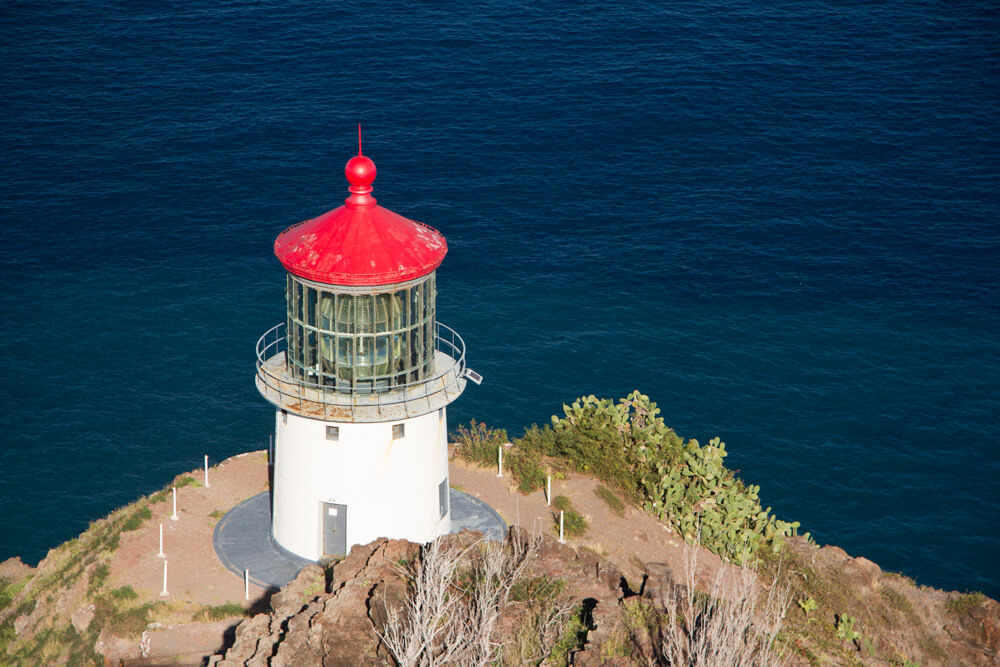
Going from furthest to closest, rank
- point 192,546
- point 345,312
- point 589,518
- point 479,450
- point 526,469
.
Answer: point 479,450 < point 526,469 < point 589,518 < point 192,546 < point 345,312

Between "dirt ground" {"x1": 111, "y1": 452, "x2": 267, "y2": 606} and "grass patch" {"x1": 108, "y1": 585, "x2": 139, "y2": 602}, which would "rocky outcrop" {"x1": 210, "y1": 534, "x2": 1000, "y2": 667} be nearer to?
"dirt ground" {"x1": 111, "y1": 452, "x2": 267, "y2": 606}

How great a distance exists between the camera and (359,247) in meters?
23.9

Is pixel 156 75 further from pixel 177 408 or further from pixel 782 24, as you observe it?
pixel 782 24

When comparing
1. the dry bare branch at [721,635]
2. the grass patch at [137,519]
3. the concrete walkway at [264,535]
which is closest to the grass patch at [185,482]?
the grass patch at [137,519]

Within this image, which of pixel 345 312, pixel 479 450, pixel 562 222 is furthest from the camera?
pixel 562 222

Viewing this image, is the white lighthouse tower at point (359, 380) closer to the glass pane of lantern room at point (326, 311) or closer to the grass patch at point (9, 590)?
the glass pane of lantern room at point (326, 311)

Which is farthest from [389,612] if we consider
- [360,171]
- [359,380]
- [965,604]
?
[965,604]

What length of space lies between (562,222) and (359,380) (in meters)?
34.8

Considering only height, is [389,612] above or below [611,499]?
above

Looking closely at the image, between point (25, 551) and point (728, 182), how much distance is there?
132 ft

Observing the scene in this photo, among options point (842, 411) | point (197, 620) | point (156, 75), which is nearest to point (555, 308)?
point (842, 411)

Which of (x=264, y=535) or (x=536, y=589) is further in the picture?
(x=264, y=535)

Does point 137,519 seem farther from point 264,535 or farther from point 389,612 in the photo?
point 389,612

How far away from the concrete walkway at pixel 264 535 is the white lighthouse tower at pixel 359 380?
90 centimetres
